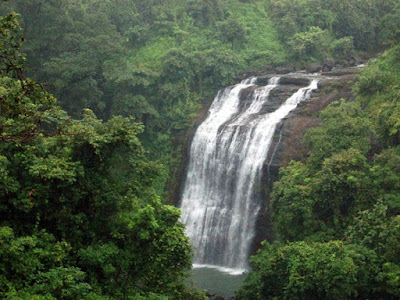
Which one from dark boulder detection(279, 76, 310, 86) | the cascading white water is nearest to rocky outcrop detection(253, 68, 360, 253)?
the cascading white water

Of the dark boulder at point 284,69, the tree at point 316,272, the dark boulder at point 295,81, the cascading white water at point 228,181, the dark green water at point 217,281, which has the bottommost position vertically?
the dark green water at point 217,281

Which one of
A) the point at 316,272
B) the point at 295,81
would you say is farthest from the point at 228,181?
the point at 316,272

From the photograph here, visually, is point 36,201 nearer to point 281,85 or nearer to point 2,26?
point 2,26

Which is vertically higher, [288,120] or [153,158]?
[288,120]

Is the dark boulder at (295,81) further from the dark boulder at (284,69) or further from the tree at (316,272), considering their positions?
the tree at (316,272)

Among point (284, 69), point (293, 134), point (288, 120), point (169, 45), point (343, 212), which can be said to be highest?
point (169, 45)

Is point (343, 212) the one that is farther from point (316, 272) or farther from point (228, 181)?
point (228, 181)

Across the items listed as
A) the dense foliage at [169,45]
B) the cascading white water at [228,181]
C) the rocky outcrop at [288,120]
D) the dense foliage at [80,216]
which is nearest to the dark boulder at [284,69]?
the dense foliage at [169,45]

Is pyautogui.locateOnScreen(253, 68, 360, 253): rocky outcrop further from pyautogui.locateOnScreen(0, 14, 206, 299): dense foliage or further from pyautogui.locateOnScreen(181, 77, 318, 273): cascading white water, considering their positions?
pyautogui.locateOnScreen(0, 14, 206, 299): dense foliage
